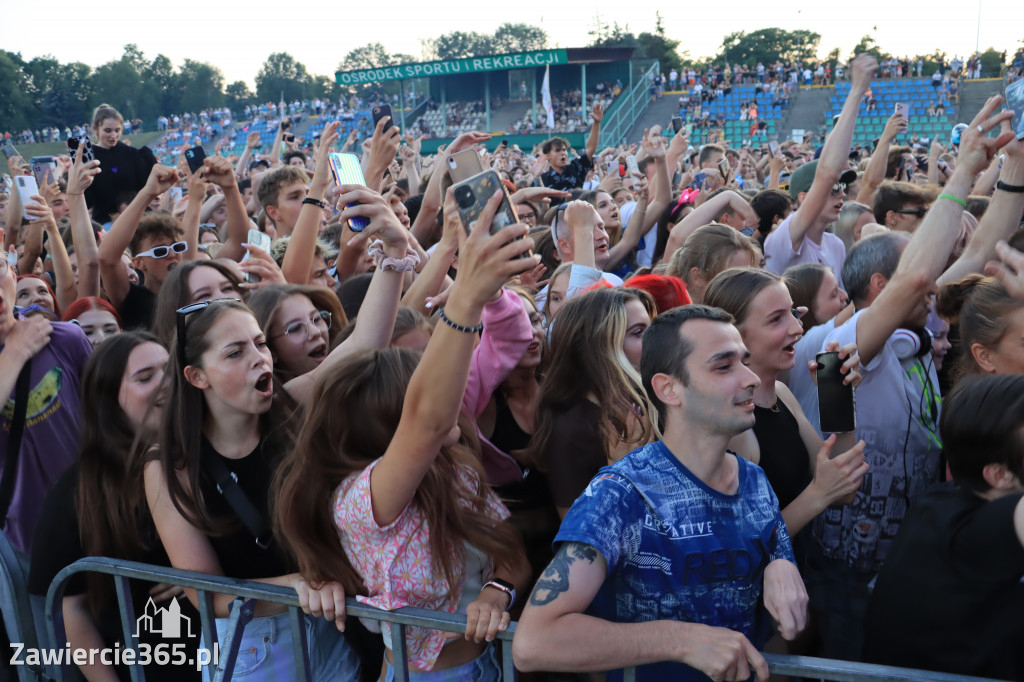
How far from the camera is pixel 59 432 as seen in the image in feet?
10.4

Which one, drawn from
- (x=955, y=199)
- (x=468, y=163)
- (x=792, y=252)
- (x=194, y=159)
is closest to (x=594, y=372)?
(x=468, y=163)

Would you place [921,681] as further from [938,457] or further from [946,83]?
[946,83]

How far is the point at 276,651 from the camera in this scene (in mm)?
2383

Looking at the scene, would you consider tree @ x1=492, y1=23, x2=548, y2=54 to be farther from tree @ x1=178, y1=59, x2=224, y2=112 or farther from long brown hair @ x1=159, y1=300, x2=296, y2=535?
long brown hair @ x1=159, y1=300, x2=296, y2=535

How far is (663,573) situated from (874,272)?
215cm

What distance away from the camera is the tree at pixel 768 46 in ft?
238

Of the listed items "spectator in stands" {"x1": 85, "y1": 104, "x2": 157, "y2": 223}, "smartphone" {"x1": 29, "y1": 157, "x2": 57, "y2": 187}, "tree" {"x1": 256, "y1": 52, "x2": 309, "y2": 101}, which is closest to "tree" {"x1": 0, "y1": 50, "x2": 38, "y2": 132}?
"tree" {"x1": 256, "y1": 52, "x2": 309, "y2": 101}

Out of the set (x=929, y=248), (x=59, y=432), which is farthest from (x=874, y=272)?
(x=59, y=432)

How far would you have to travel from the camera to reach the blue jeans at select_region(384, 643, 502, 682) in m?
2.18

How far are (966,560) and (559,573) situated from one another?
0.97m

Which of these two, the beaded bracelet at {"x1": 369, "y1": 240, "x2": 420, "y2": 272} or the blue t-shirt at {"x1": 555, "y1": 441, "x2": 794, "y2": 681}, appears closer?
the blue t-shirt at {"x1": 555, "y1": 441, "x2": 794, "y2": 681}

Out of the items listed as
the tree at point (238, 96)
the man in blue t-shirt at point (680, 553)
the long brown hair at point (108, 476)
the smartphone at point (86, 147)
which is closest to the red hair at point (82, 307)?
the long brown hair at point (108, 476)

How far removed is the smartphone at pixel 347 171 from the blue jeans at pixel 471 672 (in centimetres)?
162

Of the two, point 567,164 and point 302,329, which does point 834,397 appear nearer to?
point 302,329
